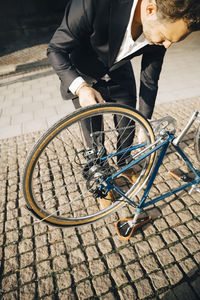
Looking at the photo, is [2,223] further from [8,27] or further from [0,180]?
[8,27]

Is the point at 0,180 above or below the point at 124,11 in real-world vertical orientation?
below

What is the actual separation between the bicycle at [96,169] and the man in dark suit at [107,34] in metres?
0.40

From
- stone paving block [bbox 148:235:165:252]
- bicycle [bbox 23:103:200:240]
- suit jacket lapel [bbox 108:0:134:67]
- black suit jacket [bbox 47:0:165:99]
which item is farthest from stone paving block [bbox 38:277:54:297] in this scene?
suit jacket lapel [bbox 108:0:134:67]

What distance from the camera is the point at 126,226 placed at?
2.33 meters

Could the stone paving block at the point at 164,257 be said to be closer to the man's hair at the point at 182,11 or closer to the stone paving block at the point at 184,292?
the stone paving block at the point at 184,292

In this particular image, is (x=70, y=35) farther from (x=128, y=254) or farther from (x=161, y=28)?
(x=128, y=254)

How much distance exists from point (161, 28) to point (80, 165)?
74.8 inches

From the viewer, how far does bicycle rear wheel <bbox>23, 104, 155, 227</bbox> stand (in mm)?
1598

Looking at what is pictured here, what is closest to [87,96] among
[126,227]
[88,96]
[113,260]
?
[88,96]

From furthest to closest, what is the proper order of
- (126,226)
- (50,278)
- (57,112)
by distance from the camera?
(57,112) → (126,226) → (50,278)

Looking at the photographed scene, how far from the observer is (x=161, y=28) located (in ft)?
4.71

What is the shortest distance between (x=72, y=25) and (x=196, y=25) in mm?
933

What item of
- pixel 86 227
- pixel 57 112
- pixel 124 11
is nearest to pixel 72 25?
pixel 124 11

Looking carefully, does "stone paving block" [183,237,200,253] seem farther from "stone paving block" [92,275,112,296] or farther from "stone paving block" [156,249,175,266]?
"stone paving block" [92,275,112,296]
